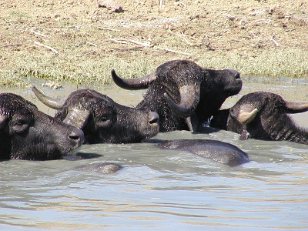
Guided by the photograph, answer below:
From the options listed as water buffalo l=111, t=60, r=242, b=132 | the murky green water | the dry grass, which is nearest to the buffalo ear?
the murky green water

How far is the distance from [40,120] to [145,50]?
8.33m

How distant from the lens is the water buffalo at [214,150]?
11039mm

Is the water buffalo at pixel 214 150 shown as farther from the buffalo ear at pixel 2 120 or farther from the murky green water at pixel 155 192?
the buffalo ear at pixel 2 120

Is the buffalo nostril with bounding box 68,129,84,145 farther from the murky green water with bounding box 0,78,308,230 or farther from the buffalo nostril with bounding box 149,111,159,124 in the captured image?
the buffalo nostril with bounding box 149,111,159,124

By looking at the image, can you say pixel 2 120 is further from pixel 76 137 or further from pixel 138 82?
pixel 138 82

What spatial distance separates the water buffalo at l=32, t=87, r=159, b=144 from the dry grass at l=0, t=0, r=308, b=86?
4445 millimetres

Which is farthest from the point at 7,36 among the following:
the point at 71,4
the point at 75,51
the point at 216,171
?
the point at 216,171

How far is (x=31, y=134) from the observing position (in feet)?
34.7

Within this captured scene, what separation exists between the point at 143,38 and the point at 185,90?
6.79 meters

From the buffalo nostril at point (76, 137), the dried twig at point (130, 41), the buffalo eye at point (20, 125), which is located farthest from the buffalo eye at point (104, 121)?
the dried twig at point (130, 41)

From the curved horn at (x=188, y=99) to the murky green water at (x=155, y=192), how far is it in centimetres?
78

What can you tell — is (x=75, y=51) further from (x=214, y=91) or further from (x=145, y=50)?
(x=214, y=91)

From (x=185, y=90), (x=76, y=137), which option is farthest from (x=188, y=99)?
(x=76, y=137)

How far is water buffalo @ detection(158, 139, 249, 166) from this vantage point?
1104 cm
